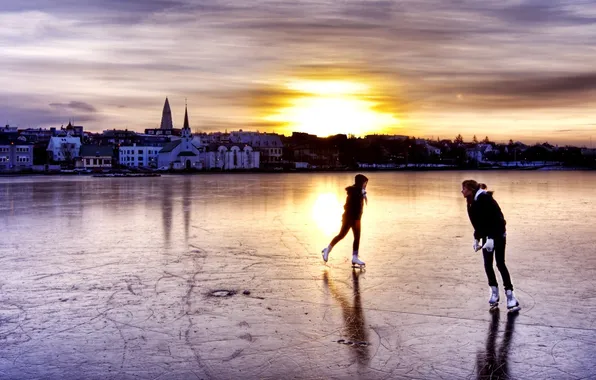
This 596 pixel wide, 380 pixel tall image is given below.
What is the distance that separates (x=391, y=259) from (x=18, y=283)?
262 inches

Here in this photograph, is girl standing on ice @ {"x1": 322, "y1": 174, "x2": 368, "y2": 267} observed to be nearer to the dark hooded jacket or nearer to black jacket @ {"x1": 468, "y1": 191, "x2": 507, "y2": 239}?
the dark hooded jacket

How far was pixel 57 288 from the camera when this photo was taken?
882cm

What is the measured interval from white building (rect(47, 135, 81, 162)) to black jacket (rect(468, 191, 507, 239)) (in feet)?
483

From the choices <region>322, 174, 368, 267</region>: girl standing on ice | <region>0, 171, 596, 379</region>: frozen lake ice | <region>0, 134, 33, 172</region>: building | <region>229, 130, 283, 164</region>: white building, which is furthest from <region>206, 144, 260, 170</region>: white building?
<region>322, 174, 368, 267</region>: girl standing on ice

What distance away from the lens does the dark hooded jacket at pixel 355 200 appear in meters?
10.8

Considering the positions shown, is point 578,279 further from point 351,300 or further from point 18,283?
point 18,283

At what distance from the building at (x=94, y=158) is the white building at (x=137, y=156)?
41.2 ft

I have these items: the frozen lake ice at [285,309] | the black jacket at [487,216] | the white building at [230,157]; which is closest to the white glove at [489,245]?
the black jacket at [487,216]

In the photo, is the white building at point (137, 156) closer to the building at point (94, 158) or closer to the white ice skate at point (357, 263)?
the building at point (94, 158)

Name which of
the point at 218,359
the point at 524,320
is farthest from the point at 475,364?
the point at 218,359

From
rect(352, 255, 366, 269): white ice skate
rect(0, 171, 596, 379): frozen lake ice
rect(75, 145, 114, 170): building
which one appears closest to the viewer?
rect(0, 171, 596, 379): frozen lake ice

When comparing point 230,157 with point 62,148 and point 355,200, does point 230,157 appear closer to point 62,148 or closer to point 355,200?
point 62,148

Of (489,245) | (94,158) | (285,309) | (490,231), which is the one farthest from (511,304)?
(94,158)

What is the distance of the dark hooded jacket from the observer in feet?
35.4
